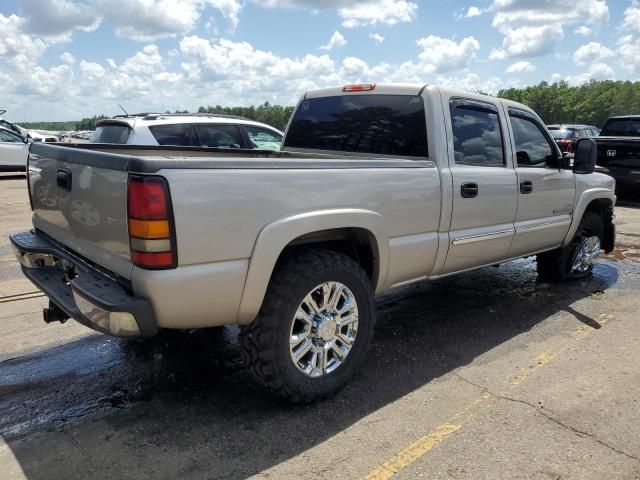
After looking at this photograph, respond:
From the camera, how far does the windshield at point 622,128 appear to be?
12.5 meters

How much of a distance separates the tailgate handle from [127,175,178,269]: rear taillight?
75cm

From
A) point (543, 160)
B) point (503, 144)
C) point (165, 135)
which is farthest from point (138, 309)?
point (165, 135)

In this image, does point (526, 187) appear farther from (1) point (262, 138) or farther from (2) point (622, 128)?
(2) point (622, 128)

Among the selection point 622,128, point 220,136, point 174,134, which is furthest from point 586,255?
point 622,128

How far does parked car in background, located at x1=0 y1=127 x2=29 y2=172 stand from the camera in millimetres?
16875

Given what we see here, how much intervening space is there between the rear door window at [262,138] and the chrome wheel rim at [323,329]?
5.81m

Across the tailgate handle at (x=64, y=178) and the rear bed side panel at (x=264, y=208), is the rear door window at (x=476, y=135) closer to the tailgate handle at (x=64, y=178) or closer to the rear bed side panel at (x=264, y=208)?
the rear bed side panel at (x=264, y=208)

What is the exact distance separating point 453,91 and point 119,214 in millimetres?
2704

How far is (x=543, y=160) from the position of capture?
508 cm

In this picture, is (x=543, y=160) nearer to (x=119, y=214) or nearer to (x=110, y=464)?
(x=119, y=214)

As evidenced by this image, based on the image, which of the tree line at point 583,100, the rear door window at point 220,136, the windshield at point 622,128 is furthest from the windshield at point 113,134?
the tree line at point 583,100

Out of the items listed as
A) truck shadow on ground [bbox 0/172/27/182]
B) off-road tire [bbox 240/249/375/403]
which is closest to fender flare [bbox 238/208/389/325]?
off-road tire [bbox 240/249/375/403]

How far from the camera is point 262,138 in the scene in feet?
29.6

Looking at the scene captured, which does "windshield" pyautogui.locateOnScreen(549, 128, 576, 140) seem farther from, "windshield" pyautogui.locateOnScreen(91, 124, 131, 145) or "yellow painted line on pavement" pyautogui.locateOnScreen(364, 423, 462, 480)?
"yellow painted line on pavement" pyautogui.locateOnScreen(364, 423, 462, 480)
